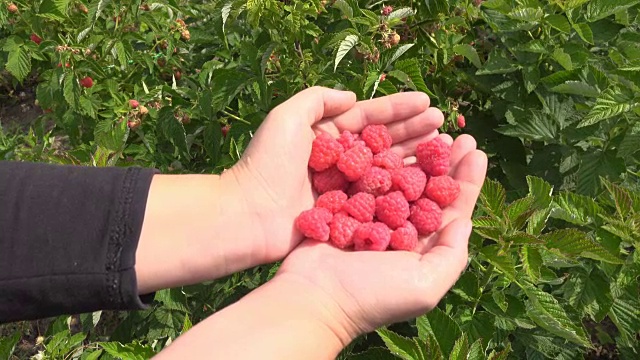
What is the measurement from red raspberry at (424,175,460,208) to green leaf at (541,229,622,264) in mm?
366

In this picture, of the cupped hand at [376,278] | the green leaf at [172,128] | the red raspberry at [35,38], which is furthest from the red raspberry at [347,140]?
the red raspberry at [35,38]

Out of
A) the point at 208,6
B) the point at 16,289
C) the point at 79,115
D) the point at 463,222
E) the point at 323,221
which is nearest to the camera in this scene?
the point at 16,289

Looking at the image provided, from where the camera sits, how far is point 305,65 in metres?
2.28

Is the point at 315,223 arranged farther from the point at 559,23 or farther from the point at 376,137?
the point at 559,23

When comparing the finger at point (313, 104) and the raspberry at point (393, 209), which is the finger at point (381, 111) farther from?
the raspberry at point (393, 209)

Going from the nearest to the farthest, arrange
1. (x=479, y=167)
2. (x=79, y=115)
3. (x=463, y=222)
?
(x=463, y=222) < (x=479, y=167) < (x=79, y=115)

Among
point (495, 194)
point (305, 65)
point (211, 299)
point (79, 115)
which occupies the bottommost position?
point (211, 299)

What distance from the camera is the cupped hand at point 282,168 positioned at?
1.95m

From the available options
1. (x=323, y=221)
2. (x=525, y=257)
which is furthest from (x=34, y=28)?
(x=525, y=257)

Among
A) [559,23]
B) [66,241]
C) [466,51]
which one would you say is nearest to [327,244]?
[66,241]

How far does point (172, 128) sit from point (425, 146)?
1.03m

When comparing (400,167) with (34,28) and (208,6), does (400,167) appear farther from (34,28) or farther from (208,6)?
(34,28)

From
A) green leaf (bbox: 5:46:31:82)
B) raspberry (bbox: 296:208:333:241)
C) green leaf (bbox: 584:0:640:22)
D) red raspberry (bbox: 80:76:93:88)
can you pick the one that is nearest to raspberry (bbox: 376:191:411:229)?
raspberry (bbox: 296:208:333:241)

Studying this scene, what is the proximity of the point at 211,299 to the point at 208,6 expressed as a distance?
1476 millimetres
